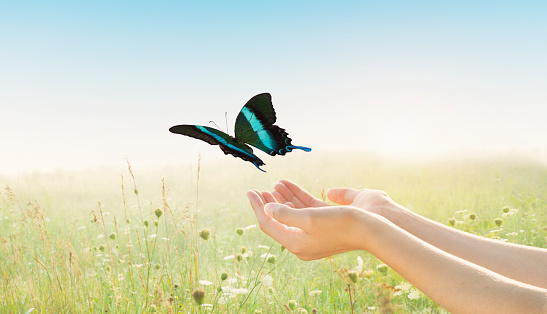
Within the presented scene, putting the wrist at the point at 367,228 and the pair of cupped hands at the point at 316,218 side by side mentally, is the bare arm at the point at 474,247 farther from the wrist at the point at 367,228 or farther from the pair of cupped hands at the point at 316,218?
the wrist at the point at 367,228

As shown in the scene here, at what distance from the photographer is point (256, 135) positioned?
1920mm

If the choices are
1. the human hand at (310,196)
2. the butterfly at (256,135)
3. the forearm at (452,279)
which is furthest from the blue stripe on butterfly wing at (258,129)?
the forearm at (452,279)

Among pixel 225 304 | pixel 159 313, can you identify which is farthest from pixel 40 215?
pixel 225 304

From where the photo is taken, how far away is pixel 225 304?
2.56 m

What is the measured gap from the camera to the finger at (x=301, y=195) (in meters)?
2.29

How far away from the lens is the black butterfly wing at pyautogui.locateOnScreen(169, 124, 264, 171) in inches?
66.9

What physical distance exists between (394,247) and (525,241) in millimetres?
3233

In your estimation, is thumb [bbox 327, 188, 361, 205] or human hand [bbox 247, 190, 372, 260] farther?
thumb [bbox 327, 188, 361, 205]

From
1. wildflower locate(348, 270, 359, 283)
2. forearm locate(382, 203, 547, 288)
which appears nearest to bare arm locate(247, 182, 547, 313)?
wildflower locate(348, 270, 359, 283)

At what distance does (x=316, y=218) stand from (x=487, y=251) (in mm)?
700

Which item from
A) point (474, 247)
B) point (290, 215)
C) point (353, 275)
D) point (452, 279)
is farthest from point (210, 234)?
point (452, 279)

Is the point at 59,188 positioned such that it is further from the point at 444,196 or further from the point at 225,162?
the point at 444,196

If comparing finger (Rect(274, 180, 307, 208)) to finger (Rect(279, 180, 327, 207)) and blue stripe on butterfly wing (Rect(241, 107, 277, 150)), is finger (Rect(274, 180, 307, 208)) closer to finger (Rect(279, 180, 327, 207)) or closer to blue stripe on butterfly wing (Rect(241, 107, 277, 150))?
finger (Rect(279, 180, 327, 207))

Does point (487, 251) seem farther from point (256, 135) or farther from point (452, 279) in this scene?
point (256, 135)
